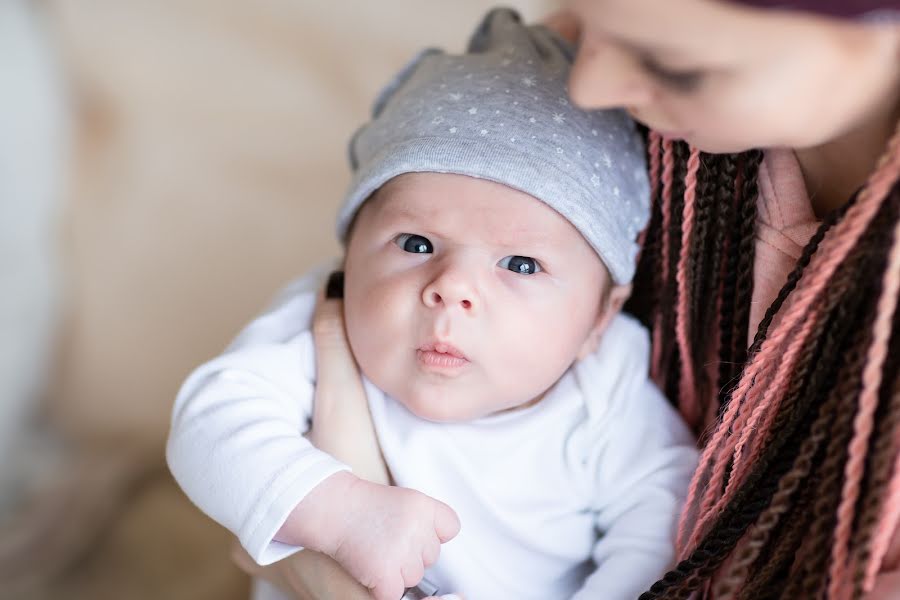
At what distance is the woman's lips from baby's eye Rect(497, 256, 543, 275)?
10 centimetres

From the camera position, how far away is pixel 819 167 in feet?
2.80

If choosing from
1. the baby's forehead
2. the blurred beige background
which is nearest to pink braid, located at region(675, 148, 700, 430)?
the baby's forehead

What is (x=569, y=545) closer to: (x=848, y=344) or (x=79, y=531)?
(x=848, y=344)

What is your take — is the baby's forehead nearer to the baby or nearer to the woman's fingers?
the baby

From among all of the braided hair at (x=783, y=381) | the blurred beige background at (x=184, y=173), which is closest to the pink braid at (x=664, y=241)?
the braided hair at (x=783, y=381)

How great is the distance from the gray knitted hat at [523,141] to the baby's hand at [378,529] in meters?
0.31

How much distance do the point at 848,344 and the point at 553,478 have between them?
0.36 m

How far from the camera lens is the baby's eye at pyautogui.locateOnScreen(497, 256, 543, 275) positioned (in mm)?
950

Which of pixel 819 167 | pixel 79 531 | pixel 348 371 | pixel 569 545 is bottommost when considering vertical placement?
pixel 79 531

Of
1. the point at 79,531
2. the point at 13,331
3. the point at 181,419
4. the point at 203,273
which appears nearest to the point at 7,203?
the point at 13,331

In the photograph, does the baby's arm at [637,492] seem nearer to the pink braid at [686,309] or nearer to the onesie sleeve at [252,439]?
the pink braid at [686,309]

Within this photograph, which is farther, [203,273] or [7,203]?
[203,273]

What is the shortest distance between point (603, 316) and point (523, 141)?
23 centimetres

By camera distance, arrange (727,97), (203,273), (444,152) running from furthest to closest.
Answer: (203,273) → (444,152) → (727,97)
